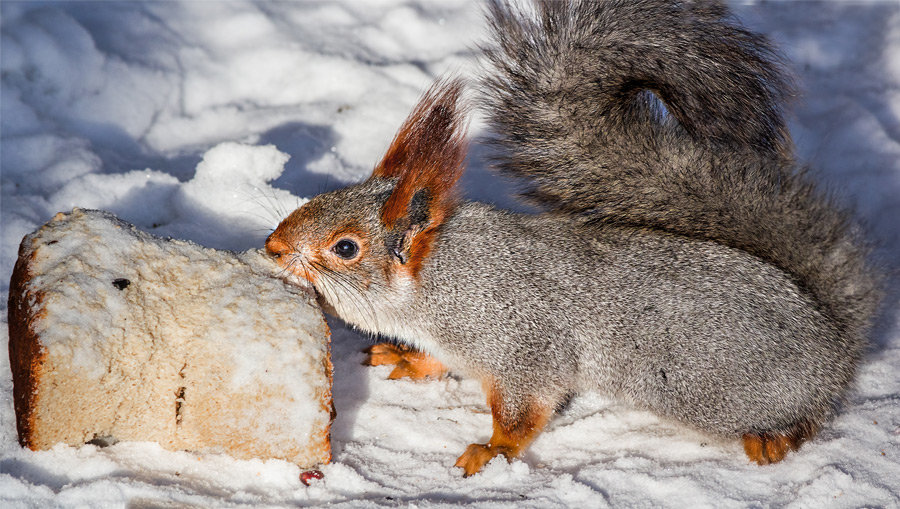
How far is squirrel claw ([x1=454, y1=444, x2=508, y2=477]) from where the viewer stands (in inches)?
88.0

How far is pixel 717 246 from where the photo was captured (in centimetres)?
233

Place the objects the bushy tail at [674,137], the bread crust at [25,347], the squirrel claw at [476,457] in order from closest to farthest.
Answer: the bread crust at [25,347], the squirrel claw at [476,457], the bushy tail at [674,137]

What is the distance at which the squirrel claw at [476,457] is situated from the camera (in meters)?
2.23

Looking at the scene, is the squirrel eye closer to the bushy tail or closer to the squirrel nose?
the squirrel nose

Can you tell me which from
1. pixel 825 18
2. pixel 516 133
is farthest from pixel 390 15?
pixel 825 18

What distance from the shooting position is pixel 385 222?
2.28m

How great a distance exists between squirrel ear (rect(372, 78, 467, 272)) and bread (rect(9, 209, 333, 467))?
0.38m

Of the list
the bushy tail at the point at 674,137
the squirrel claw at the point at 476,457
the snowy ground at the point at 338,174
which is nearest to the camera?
the snowy ground at the point at 338,174

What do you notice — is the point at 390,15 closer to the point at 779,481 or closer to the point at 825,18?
the point at 825,18

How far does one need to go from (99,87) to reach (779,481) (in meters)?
2.91

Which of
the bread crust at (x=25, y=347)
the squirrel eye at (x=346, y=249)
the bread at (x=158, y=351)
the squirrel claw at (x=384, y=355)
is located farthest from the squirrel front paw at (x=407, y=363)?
the bread crust at (x=25, y=347)

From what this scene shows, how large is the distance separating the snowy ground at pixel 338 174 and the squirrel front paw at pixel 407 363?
0.04 m

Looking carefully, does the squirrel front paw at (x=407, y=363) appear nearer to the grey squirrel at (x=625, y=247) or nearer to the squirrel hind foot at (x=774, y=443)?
the grey squirrel at (x=625, y=247)

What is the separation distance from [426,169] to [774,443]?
1234 mm
